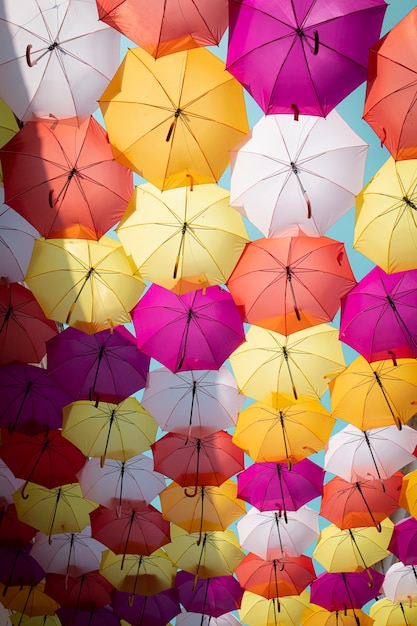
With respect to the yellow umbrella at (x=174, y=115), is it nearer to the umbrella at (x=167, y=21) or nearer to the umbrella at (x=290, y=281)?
the umbrella at (x=167, y=21)

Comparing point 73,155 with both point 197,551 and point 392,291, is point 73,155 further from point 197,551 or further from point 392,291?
point 197,551

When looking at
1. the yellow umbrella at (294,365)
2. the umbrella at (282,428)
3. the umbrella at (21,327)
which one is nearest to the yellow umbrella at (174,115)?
the umbrella at (21,327)

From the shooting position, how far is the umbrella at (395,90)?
16.1 ft

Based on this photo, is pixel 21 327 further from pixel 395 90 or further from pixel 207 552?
pixel 395 90

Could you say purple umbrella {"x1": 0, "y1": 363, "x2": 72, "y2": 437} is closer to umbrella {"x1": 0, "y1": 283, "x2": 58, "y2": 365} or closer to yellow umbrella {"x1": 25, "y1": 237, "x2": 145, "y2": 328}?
umbrella {"x1": 0, "y1": 283, "x2": 58, "y2": 365}

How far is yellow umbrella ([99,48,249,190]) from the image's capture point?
18.2 ft

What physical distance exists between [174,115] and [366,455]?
5813mm

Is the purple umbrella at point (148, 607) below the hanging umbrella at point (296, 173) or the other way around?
below

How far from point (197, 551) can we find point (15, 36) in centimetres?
820

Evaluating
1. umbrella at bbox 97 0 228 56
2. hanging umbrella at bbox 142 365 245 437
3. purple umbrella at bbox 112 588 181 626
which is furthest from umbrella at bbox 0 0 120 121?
purple umbrella at bbox 112 588 181 626

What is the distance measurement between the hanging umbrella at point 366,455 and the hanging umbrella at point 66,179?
4884 mm

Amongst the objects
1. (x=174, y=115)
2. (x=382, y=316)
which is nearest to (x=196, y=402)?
(x=382, y=316)

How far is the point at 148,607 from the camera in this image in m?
10.7

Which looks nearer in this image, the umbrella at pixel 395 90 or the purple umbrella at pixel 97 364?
the umbrella at pixel 395 90
